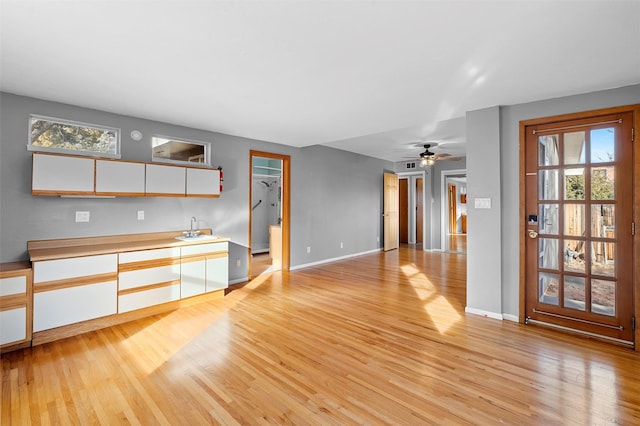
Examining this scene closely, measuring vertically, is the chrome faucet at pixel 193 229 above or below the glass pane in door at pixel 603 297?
above

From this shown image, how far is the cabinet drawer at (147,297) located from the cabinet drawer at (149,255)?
0.37 metres

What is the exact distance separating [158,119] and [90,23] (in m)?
2.17

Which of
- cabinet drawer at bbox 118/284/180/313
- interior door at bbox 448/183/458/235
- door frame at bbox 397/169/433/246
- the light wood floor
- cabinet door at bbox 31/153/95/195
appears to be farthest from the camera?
interior door at bbox 448/183/458/235

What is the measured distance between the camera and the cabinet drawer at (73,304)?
2748 mm

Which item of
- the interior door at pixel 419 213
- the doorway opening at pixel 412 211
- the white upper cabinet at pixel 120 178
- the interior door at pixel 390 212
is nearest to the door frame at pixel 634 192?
the white upper cabinet at pixel 120 178

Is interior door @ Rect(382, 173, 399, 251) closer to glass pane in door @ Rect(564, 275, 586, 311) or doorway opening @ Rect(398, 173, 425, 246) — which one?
doorway opening @ Rect(398, 173, 425, 246)

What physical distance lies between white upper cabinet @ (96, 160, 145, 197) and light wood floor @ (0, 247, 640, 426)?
4.97 feet

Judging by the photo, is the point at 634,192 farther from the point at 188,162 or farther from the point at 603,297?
the point at 188,162

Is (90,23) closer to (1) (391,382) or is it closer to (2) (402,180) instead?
(1) (391,382)

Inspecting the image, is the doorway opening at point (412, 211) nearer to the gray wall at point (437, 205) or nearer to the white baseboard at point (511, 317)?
the gray wall at point (437, 205)

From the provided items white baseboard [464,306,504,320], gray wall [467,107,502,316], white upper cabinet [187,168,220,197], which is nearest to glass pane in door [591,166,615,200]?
gray wall [467,107,502,316]

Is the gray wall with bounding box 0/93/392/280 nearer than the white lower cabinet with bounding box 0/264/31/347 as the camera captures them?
No

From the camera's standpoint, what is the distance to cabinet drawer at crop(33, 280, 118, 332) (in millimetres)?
2748

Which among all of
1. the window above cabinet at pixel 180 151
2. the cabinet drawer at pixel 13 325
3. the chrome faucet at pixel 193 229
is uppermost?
the window above cabinet at pixel 180 151
